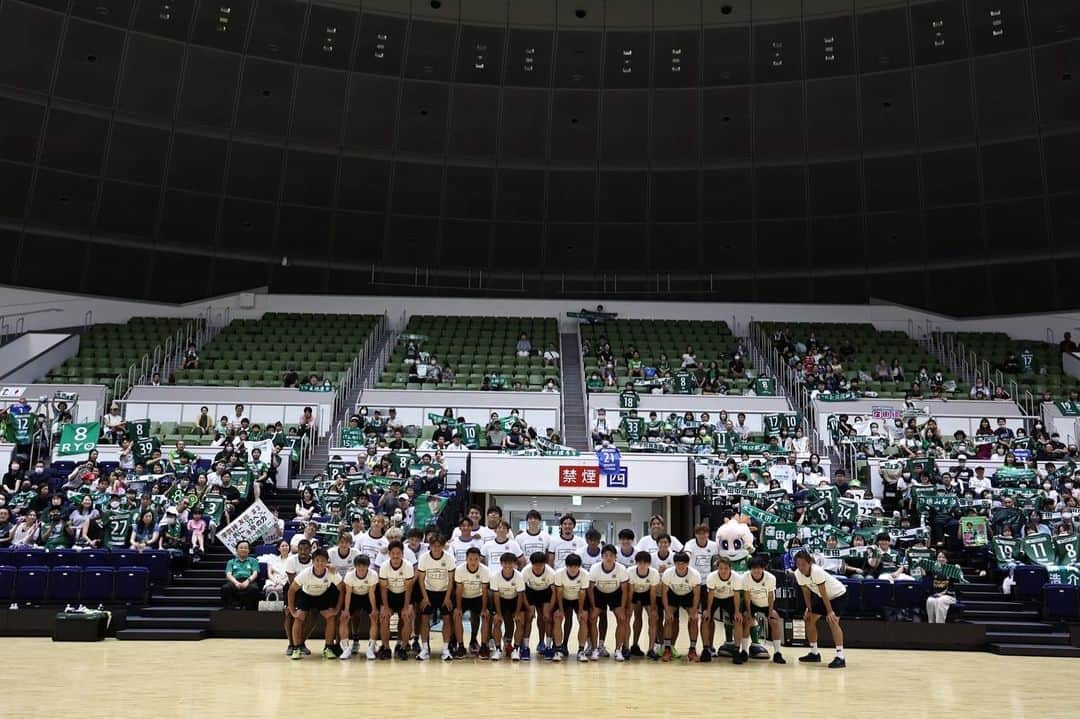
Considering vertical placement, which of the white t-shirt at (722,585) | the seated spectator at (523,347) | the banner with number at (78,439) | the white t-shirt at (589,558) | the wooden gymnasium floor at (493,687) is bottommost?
the wooden gymnasium floor at (493,687)

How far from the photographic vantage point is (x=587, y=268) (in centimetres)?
3312

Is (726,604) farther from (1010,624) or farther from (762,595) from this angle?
(1010,624)

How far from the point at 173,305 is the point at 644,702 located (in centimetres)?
2549

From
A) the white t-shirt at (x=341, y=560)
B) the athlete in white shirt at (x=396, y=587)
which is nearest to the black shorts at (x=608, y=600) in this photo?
the athlete in white shirt at (x=396, y=587)

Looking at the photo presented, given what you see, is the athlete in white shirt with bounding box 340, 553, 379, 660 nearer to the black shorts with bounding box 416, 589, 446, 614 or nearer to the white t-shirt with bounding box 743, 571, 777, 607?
the black shorts with bounding box 416, 589, 446, 614

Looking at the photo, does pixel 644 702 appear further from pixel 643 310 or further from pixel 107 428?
pixel 643 310

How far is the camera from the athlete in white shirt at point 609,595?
1291 cm

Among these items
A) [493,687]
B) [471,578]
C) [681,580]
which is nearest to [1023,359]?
[681,580]

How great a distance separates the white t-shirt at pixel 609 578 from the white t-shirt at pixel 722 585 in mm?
1033

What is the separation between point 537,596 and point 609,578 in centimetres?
91

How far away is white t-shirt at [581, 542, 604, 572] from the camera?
43.8ft

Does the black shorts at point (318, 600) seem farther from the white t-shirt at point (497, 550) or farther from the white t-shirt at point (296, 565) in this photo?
the white t-shirt at point (497, 550)

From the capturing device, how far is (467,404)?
26.7 meters

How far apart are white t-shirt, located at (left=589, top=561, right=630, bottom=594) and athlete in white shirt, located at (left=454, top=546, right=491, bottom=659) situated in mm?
1324
